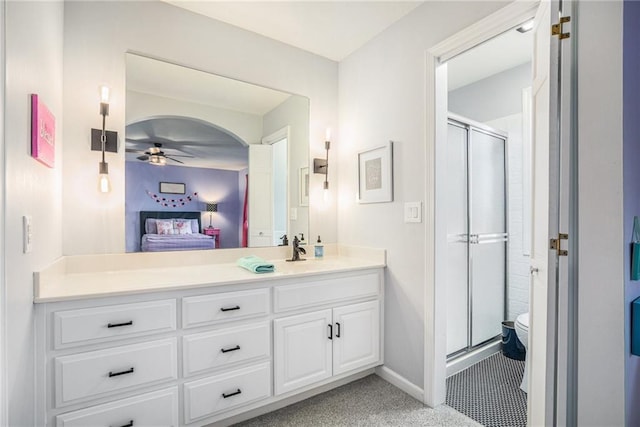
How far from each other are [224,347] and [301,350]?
0.48 m

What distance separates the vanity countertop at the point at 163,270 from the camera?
1381mm

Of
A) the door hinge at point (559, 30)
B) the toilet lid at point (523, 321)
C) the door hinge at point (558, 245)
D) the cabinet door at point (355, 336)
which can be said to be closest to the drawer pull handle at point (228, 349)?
the cabinet door at point (355, 336)

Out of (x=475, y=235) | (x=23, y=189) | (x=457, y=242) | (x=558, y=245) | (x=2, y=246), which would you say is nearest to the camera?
(x=2, y=246)

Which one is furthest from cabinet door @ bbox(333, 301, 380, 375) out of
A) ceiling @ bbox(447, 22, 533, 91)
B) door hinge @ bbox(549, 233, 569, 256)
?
ceiling @ bbox(447, 22, 533, 91)

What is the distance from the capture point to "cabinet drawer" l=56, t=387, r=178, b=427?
1317 millimetres

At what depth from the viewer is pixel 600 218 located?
1.26m

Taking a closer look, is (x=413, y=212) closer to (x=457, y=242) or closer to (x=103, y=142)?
(x=457, y=242)

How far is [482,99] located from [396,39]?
1.40 m

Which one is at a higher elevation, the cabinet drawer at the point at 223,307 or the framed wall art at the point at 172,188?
the framed wall art at the point at 172,188

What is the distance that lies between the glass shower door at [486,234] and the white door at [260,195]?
1605mm

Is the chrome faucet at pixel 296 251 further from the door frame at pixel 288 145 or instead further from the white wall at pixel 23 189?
the white wall at pixel 23 189

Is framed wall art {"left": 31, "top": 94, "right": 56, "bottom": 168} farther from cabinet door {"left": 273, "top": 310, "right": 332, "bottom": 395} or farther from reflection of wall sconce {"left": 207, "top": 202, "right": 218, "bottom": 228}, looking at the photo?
cabinet door {"left": 273, "top": 310, "right": 332, "bottom": 395}

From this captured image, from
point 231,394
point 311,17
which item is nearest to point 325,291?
point 231,394

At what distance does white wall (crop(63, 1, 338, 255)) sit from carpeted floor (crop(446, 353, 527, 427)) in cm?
231
